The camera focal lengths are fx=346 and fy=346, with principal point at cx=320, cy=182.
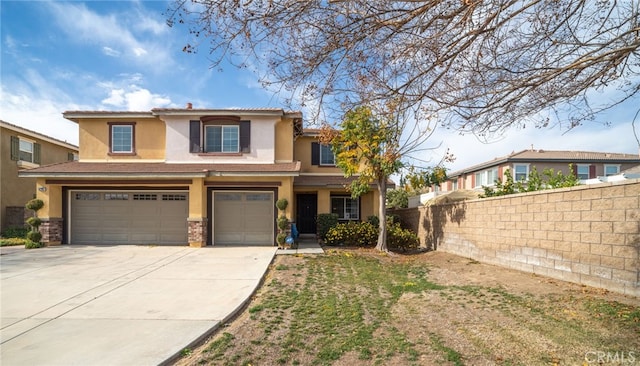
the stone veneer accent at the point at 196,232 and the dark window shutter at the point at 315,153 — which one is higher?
the dark window shutter at the point at 315,153

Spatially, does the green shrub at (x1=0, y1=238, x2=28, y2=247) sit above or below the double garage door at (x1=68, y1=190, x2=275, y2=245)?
below

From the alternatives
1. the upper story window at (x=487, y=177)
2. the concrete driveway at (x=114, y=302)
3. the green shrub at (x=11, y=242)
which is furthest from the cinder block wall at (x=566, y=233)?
the upper story window at (x=487, y=177)

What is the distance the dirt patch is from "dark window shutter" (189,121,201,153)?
9.83 m

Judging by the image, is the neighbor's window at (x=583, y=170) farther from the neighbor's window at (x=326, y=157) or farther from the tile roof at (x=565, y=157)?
the neighbor's window at (x=326, y=157)

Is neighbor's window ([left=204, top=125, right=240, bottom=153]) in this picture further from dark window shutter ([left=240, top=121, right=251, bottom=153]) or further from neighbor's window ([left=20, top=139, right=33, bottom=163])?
neighbor's window ([left=20, top=139, right=33, bottom=163])

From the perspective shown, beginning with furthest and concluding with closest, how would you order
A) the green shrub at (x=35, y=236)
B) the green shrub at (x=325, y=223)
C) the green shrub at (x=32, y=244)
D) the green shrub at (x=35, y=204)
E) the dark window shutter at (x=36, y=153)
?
1. the dark window shutter at (x=36, y=153)
2. the green shrub at (x=325, y=223)
3. the green shrub at (x=35, y=204)
4. the green shrub at (x=35, y=236)
5. the green shrub at (x=32, y=244)

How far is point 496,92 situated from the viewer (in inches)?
239

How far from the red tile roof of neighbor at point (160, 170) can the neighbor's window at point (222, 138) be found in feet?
3.21

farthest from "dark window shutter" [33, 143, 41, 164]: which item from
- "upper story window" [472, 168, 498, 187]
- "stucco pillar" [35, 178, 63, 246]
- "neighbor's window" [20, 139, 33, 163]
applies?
"upper story window" [472, 168, 498, 187]

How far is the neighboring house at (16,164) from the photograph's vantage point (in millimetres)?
18547

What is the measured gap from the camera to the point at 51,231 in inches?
573

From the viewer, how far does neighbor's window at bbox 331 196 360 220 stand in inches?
708

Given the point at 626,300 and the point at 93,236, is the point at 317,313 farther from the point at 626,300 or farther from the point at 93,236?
the point at 93,236

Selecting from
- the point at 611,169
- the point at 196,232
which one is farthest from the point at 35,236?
the point at 611,169
